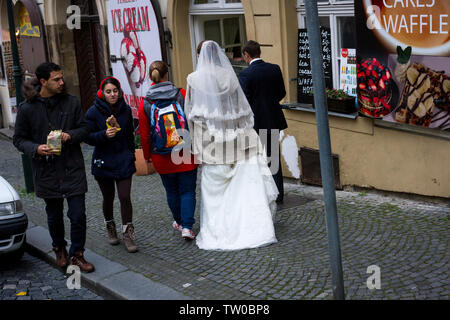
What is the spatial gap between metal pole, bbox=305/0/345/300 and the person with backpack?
2.37 m

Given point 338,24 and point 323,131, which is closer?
point 323,131

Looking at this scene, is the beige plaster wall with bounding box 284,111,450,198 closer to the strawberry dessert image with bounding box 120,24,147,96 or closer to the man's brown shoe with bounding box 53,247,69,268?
the man's brown shoe with bounding box 53,247,69,268

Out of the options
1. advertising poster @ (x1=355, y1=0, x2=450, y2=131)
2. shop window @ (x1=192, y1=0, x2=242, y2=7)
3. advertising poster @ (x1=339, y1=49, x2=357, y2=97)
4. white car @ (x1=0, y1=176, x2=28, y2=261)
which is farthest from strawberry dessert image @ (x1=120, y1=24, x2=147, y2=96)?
white car @ (x1=0, y1=176, x2=28, y2=261)

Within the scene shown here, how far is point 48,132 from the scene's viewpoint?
5.80m

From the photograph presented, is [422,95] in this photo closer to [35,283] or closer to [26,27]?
[35,283]

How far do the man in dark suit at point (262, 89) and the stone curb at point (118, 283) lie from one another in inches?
90.5

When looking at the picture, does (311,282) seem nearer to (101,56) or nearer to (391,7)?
(391,7)

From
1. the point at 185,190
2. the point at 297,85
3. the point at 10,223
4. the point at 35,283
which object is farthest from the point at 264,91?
the point at 35,283

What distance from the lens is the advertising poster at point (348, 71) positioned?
7.89 meters

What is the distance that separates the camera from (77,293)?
5828 millimetres

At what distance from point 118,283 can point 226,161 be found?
1.58 meters

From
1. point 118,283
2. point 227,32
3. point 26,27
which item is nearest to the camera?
point 118,283

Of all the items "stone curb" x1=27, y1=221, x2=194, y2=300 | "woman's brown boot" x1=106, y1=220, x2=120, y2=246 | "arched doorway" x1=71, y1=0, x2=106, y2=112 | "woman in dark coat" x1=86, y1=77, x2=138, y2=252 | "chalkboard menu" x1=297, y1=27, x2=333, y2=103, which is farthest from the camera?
"arched doorway" x1=71, y1=0, x2=106, y2=112

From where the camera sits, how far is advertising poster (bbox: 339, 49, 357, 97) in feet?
25.9
